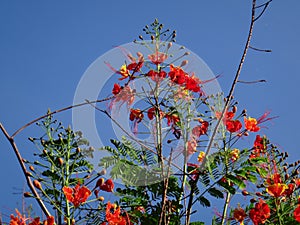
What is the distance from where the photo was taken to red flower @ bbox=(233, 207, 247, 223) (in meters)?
2.33

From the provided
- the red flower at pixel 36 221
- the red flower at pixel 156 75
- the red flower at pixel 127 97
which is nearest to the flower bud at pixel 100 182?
the red flower at pixel 36 221

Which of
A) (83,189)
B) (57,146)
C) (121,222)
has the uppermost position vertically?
(57,146)

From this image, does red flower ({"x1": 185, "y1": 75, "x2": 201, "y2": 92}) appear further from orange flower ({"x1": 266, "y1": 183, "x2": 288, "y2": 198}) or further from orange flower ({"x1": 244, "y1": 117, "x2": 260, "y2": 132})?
orange flower ({"x1": 266, "y1": 183, "x2": 288, "y2": 198})

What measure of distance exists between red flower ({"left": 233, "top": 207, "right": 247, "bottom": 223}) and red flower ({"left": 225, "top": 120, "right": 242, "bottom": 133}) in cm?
43

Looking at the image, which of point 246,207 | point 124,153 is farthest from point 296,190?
point 124,153

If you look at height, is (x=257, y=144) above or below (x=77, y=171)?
above

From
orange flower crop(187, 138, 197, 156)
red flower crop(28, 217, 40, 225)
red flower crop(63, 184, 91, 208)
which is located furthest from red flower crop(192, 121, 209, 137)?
red flower crop(28, 217, 40, 225)

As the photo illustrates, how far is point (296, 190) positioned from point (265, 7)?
58.7 inches

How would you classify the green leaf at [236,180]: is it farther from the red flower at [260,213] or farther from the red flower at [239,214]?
the red flower at [239,214]

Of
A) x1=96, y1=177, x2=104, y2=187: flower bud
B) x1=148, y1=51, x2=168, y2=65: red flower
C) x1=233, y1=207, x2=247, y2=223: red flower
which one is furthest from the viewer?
x1=233, y1=207, x2=247, y2=223: red flower

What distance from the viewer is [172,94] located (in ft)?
6.04

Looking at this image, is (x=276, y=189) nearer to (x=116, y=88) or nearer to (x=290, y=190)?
(x=290, y=190)

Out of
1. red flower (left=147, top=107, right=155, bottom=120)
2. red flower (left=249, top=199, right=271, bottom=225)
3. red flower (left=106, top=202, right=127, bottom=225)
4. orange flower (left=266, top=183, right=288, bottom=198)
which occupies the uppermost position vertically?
red flower (left=147, top=107, right=155, bottom=120)

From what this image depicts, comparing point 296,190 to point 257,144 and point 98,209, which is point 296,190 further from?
point 98,209
